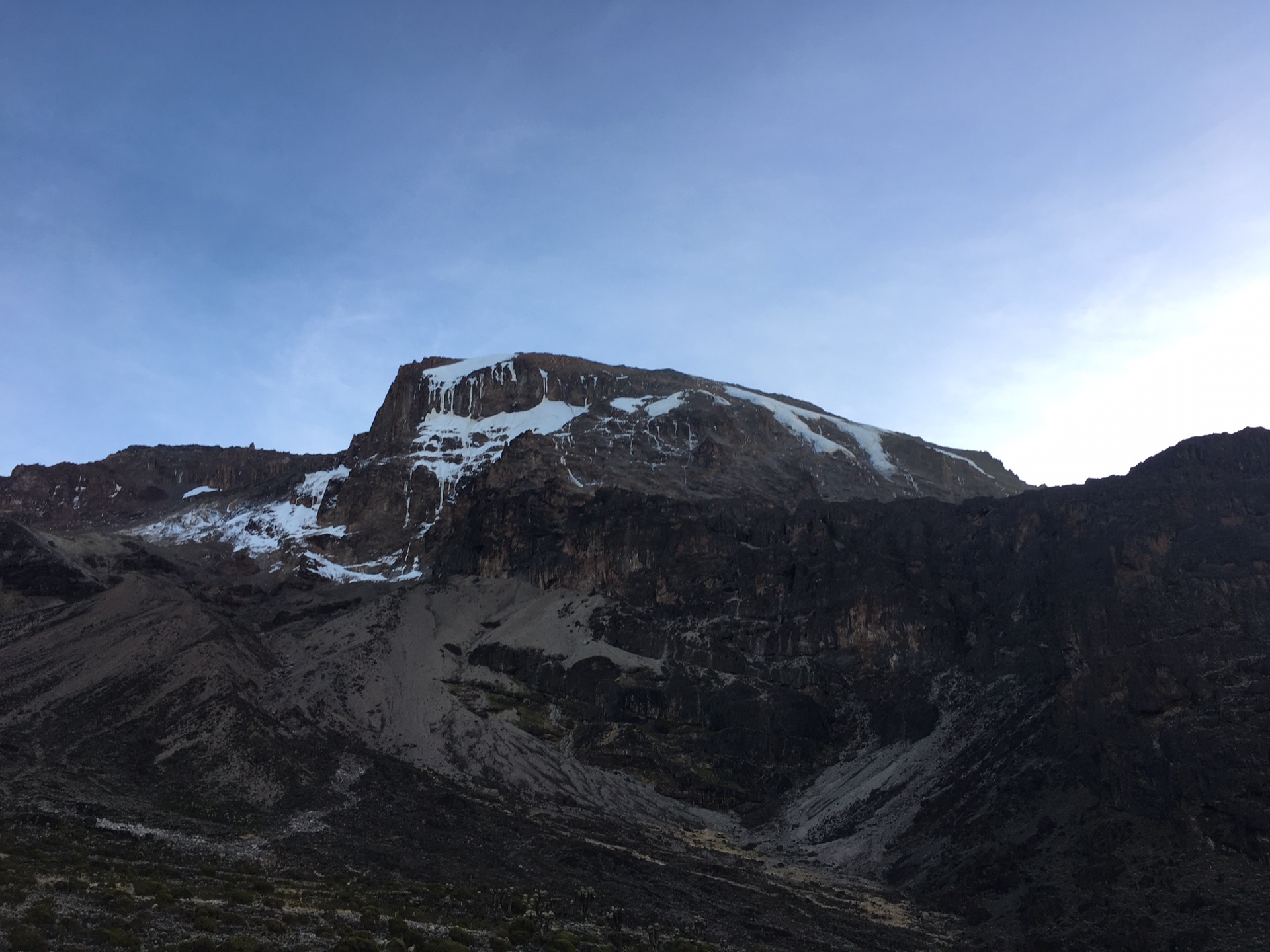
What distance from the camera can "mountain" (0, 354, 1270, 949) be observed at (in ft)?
272

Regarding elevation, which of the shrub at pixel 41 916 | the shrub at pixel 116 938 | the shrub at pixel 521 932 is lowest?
the shrub at pixel 521 932

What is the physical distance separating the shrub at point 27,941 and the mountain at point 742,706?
27271mm

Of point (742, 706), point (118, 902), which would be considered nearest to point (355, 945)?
point (118, 902)

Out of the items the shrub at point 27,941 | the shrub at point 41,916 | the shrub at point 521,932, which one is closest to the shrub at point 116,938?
the shrub at point 27,941

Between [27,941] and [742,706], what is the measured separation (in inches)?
4503

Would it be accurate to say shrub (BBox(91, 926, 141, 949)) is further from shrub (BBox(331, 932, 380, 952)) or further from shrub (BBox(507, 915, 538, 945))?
shrub (BBox(507, 915, 538, 945))

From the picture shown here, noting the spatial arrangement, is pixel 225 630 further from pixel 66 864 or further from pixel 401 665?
pixel 66 864

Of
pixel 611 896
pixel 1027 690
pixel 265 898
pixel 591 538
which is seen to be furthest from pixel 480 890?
pixel 591 538

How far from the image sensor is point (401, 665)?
149 meters

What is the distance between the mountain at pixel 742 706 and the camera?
82812 mm

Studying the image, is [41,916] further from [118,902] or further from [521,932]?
[521,932]

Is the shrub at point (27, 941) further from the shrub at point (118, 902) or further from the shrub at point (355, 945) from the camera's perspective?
the shrub at point (355, 945)

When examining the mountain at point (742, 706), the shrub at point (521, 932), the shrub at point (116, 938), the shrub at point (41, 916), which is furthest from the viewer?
the mountain at point (742, 706)

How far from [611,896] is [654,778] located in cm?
5739
